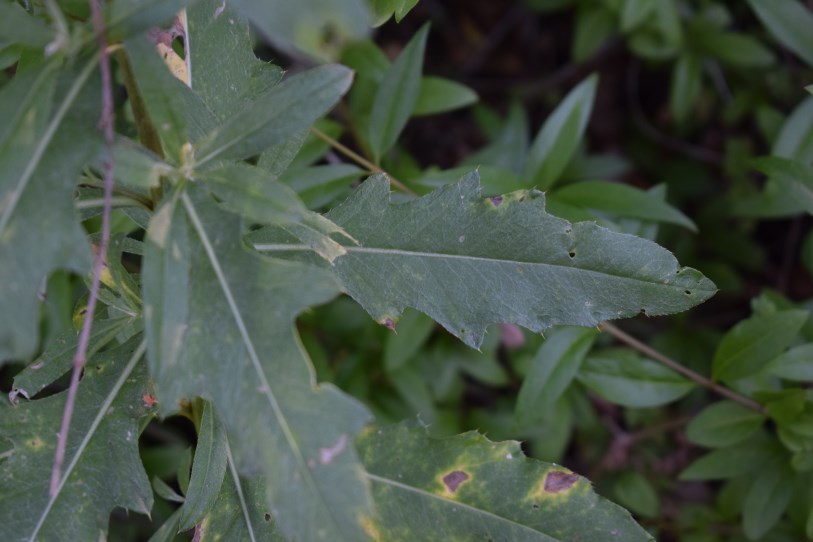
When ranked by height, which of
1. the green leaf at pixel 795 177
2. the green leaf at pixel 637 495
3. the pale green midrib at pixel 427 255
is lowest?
the green leaf at pixel 637 495

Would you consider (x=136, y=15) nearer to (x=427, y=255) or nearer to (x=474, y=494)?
(x=427, y=255)

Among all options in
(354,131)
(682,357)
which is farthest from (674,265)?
(682,357)

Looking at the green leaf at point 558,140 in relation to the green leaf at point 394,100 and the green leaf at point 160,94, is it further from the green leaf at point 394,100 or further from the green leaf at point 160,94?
the green leaf at point 160,94

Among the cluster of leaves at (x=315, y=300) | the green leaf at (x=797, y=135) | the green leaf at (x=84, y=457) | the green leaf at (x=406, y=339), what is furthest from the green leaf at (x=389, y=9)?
the green leaf at (x=797, y=135)

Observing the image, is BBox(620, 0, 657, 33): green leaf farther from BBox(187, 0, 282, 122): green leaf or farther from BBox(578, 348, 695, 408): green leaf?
BBox(187, 0, 282, 122): green leaf

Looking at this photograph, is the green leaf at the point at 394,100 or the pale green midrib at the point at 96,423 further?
the green leaf at the point at 394,100

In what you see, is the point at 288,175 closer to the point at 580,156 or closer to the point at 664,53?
the point at 580,156
